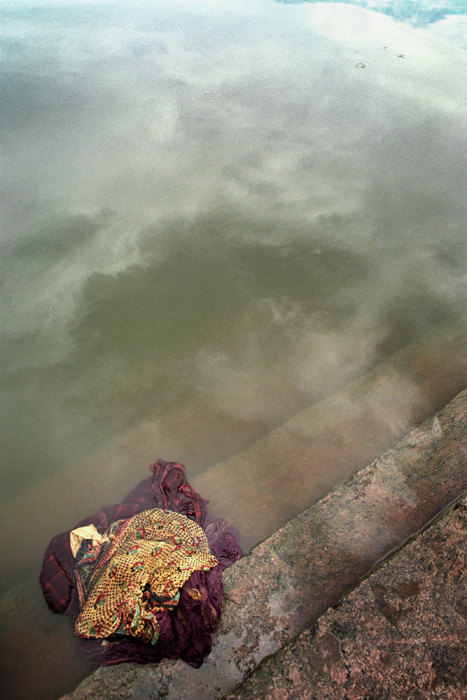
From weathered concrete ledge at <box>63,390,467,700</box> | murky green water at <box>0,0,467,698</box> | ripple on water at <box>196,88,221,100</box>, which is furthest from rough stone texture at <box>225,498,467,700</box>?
ripple on water at <box>196,88,221,100</box>

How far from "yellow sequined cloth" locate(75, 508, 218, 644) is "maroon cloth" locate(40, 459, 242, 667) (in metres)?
0.05

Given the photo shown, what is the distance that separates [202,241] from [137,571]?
2603 millimetres

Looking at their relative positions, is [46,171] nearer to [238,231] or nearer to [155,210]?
[155,210]

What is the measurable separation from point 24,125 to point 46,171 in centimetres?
116

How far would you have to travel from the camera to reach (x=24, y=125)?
16.7 feet

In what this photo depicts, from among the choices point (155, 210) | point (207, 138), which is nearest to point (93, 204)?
point (155, 210)

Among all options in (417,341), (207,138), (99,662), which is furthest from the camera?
(207,138)

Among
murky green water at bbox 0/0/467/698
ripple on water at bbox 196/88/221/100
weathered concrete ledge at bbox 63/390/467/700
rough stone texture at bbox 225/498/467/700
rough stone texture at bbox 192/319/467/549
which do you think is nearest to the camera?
rough stone texture at bbox 225/498/467/700

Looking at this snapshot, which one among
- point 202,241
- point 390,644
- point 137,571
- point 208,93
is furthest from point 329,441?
point 208,93

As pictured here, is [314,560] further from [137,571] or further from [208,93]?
[208,93]

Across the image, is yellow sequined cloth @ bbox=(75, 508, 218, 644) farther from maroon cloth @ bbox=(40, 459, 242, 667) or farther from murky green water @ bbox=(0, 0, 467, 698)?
murky green water @ bbox=(0, 0, 467, 698)

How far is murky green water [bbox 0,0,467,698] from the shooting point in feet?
8.82

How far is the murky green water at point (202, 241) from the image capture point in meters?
2.69

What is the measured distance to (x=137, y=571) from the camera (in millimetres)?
1904
